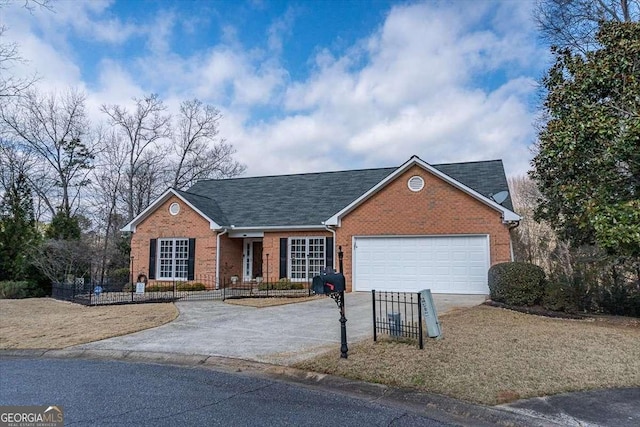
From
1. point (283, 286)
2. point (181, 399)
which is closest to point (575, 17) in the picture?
point (283, 286)

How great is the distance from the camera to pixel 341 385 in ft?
18.2

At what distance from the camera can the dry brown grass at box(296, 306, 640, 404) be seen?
207 inches

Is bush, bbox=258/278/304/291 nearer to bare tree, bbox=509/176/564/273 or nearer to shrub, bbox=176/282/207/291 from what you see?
shrub, bbox=176/282/207/291

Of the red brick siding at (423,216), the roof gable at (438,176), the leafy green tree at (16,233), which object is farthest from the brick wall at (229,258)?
the leafy green tree at (16,233)

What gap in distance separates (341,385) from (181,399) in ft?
6.55

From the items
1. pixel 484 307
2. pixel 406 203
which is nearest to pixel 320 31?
pixel 406 203

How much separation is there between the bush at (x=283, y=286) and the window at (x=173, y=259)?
3.97 metres

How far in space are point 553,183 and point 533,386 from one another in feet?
26.1

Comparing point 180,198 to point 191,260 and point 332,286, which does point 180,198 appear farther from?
point 332,286

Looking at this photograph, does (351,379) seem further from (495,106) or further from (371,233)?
(495,106)

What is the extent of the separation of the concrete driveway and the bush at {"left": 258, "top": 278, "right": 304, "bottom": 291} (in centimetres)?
421

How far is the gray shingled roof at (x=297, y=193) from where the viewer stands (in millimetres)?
18734

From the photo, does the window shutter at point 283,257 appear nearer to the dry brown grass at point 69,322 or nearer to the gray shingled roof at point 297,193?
the gray shingled roof at point 297,193

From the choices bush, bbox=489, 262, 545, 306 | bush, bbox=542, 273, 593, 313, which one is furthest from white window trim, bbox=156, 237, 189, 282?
bush, bbox=542, 273, 593, 313
